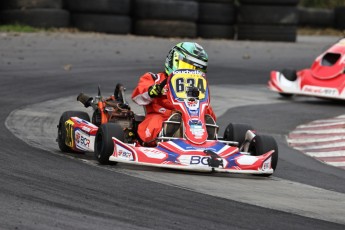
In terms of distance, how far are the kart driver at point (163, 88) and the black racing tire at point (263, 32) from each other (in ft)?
46.9

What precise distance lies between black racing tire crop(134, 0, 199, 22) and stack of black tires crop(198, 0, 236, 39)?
560 millimetres

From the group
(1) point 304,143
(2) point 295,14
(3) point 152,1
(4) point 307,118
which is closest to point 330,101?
(4) point 307,118

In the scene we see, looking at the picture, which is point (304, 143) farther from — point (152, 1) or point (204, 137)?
point (152, 1)

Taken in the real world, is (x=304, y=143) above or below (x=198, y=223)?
below

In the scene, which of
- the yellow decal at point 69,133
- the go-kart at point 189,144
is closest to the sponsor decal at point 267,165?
the go-kart at point 189,144

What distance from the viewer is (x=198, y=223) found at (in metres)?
5.51

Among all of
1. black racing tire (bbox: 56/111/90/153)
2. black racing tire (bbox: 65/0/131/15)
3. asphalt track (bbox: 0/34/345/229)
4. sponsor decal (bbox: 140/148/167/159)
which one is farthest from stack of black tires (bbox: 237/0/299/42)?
sponsor decal (bbox: 140/148/167/159)

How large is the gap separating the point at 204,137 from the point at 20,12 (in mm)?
11893

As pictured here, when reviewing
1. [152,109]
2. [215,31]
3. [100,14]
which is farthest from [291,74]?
[215,31]

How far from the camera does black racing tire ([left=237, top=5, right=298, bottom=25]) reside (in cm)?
2211

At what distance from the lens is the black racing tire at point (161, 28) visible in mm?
20688

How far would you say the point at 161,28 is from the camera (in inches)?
817

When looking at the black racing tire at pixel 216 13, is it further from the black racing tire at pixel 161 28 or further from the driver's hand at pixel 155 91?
the driver's hand at pixel 155 91

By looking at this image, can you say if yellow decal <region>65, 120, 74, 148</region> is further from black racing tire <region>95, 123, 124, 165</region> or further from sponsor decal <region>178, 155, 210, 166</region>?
sponsor decal <region>178, 155, 210, 166</region>
